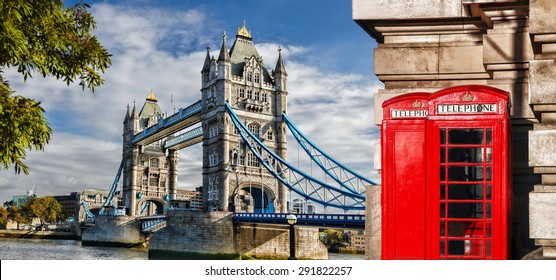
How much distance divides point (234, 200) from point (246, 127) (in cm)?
661

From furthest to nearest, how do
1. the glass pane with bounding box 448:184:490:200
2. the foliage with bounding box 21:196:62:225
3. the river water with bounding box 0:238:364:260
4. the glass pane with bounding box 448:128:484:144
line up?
the foliage with bounding box 21:196:62:225 → the river water with bounding box 0:238:364:260 → the glass pane with bounding box 448:184:490:200 → the glass pane with bounding box 448:128:484:144

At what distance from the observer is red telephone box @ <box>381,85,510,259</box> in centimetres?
814

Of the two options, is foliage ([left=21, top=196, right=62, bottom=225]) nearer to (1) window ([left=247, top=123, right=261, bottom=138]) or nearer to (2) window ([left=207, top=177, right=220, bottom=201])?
(2) window ([left=207, top=177, right=220, bottom=201])

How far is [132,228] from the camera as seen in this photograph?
73750mm

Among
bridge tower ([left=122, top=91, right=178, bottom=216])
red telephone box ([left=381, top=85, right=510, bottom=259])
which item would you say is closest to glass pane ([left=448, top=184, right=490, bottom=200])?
red telephone box ([left=381, top=85, right=510, bottom=259])

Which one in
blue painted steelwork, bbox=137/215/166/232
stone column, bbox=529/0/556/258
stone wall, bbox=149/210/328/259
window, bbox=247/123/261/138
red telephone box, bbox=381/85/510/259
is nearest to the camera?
stone column, bbox=529/0/556/258

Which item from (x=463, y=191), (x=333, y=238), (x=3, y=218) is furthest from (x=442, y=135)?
(x=3, y=218)

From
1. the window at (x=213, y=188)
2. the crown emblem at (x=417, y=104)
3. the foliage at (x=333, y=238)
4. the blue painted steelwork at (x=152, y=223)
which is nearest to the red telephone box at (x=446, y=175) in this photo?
the crown emblem at (x=417, y=104)

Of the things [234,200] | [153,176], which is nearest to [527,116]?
[234,200]

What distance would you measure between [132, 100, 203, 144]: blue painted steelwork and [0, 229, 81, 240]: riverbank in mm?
21154

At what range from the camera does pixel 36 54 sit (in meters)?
8.88

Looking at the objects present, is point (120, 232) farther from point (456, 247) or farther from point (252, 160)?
point (456, 247)

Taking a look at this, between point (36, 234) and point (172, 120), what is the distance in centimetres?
4013

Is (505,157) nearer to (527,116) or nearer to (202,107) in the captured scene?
(527,116)
